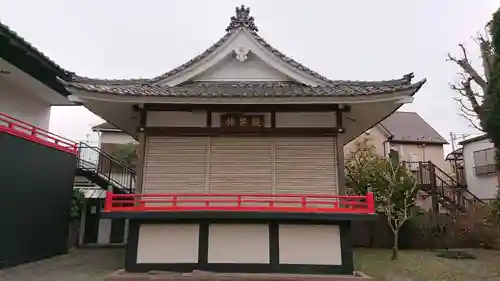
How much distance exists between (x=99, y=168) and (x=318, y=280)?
11106mm

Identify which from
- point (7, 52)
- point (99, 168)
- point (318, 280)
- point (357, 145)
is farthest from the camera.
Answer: point (357, 145)

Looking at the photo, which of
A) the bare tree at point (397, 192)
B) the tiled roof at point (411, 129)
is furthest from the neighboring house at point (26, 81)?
the tiled roof at point (411, 129)

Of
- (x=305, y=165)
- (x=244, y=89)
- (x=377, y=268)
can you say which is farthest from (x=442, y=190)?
(x=244, y=89)

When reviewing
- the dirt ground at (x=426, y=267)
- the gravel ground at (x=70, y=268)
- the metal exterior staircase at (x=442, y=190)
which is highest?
the metal exterior staircase at (x=442, y=190)

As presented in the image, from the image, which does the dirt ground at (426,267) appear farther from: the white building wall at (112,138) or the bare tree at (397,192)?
the white building wall at (112,138)

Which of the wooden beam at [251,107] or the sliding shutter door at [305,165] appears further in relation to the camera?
the wooden beam at [251,107]

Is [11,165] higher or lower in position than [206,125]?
lower

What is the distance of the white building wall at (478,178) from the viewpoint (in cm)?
1908

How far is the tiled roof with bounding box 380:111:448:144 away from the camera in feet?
78.9

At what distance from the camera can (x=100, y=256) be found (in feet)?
38.3

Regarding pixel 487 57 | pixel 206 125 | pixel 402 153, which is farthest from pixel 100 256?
pixel 402 153

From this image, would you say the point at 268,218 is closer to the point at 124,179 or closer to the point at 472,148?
the point at 124,179

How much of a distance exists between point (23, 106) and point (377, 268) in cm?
1156

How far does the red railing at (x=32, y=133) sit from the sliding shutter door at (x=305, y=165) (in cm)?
661
